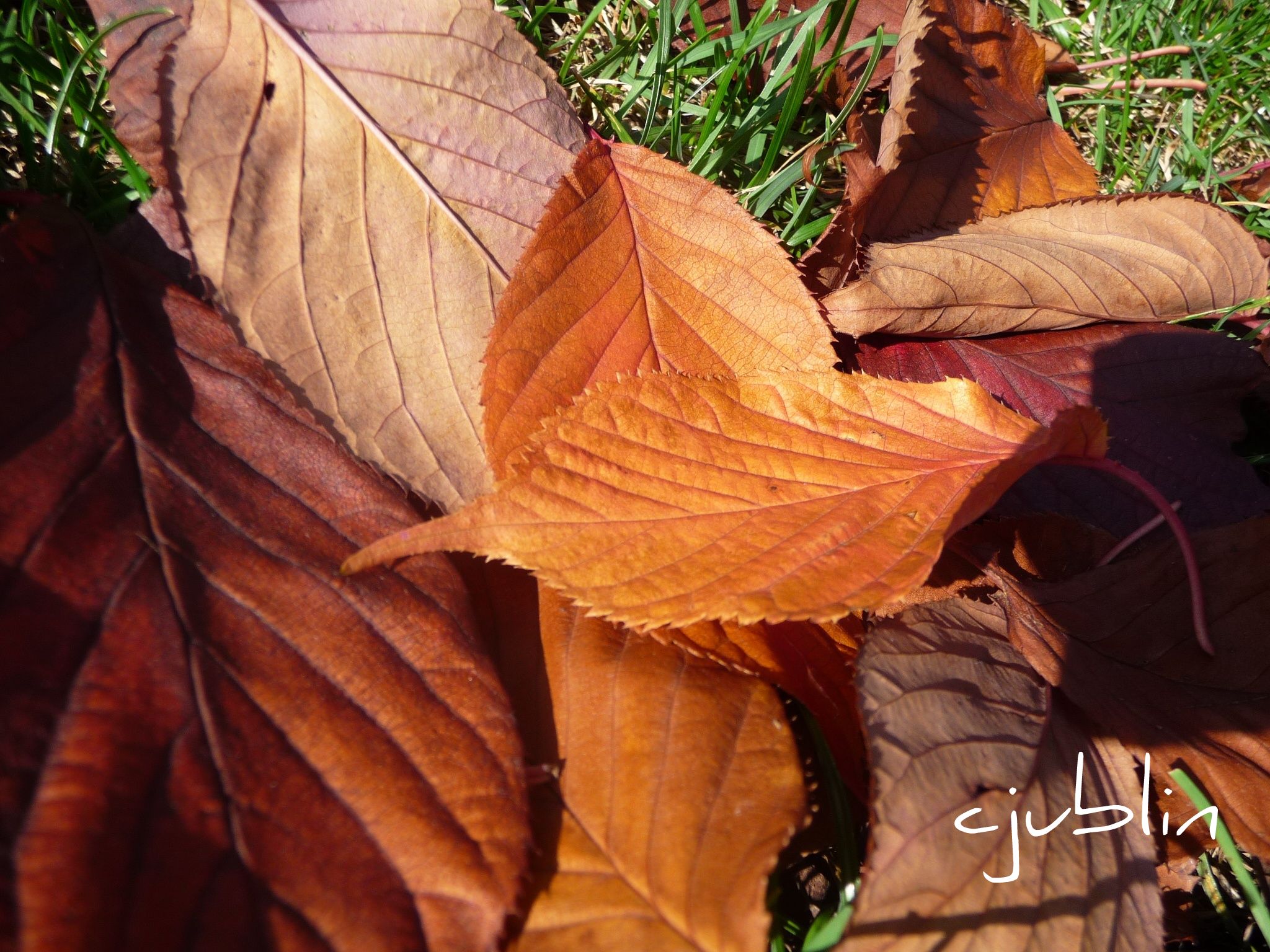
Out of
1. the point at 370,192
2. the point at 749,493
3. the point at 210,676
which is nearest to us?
the point at 210,676

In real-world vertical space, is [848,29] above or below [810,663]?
above

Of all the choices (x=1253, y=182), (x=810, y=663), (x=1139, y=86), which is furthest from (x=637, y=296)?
(x=1253, y=182)

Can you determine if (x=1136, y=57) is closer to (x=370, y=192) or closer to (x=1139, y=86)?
(x=1139, y=86)

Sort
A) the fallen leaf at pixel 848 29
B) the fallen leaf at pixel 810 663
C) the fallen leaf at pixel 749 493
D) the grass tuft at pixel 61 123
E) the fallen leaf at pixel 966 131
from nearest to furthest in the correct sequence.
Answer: the fallen leaf at pixel 749 493 < the fallen leaf at pixel 810 663 < the grass tuft at pixel 61 123 < the fallen leaf at pixel 966 131 < the fallen leaf at pixel 848 29

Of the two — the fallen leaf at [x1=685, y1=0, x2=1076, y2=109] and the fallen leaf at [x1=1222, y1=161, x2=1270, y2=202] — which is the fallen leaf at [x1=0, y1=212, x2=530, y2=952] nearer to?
the fallen leaf at [x1=685, y1=0, x2=1076, y2=109]

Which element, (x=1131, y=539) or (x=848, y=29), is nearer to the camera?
(x=1131, y=539)

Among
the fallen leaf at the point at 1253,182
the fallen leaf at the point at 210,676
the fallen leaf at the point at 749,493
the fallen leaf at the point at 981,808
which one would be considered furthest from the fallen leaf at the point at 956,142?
the fallen leaf at the point at 210,676

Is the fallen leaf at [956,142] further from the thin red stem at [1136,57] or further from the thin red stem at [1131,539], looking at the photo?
the thin red stem at [1131,539]
